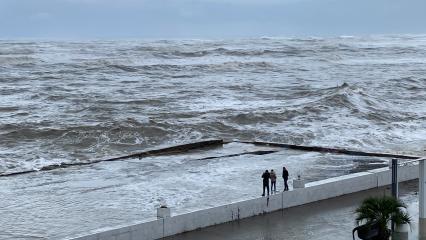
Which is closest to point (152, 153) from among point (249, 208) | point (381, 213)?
point (249, 208)

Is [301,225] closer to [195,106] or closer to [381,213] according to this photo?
[381,213]

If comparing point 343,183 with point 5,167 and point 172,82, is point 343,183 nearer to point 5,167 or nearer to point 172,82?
point 5,167

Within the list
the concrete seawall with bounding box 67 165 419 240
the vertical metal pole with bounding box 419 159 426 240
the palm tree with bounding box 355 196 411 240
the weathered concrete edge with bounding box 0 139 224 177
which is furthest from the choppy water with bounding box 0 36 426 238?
the palm tree with bounding box 355 196 411 240

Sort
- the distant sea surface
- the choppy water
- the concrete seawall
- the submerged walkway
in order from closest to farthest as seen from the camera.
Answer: the concrete seawall
the submerged walkway
the choppy water
the distant sea surface

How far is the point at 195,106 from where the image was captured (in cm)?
4762

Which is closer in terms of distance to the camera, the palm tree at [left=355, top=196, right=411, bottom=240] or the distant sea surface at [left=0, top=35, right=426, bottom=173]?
Answer: the palm tree at [left=355, top=196, right=411, bottom=240]

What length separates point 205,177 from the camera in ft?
79.4

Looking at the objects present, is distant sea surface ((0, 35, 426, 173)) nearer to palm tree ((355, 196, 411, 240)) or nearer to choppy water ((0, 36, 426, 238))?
choppy water ((0, 36, 426, 238))

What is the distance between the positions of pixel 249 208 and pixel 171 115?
82.7 ft

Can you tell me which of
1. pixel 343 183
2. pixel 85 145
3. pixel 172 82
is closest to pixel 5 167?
pixel 85 145

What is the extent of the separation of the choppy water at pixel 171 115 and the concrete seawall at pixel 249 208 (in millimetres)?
2764

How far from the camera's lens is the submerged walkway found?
16.1 meters

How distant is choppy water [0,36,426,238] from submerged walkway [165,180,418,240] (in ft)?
10.6

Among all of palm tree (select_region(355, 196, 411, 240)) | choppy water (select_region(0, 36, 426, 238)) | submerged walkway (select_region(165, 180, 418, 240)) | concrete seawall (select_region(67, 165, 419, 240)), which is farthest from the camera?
choppy water (select_region(0, 36, 426, 238))
